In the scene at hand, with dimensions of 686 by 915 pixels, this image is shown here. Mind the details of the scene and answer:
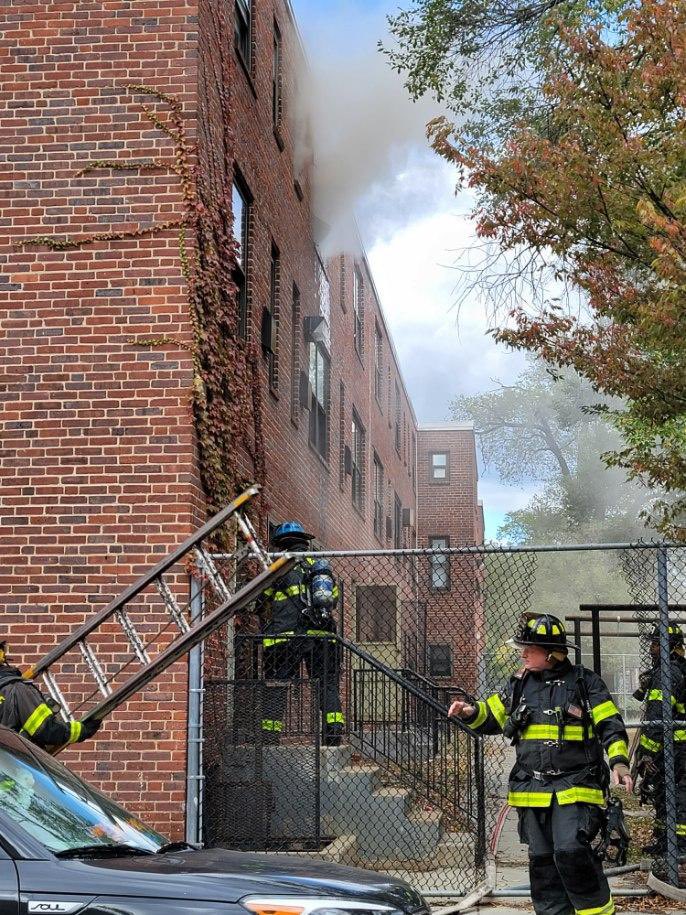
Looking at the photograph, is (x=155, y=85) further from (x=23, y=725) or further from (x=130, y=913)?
(x=130, y=913)

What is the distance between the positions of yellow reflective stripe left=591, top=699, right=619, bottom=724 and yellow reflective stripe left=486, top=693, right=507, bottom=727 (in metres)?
0.51

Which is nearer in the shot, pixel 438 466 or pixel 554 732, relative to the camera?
pixel 554 732

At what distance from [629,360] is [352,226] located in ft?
37.8

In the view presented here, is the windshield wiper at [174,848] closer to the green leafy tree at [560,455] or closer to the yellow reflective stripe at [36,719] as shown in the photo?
the yellow reflective stripe at [36,719]

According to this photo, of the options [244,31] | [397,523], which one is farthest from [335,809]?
[397,523]

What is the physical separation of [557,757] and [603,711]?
1.07 ft

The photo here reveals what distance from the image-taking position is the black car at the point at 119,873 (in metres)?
3.25

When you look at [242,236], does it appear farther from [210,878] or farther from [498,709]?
[210,878]

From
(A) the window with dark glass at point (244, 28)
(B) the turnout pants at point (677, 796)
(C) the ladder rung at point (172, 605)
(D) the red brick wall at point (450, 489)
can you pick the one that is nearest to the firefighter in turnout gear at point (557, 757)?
(C) the ladder rung at point (172, 605)

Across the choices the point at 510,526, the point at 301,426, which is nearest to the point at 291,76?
the point at 301,426

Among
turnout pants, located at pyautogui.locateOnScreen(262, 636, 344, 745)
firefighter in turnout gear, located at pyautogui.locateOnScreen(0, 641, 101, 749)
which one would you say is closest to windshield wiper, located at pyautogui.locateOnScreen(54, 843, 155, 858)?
firefighter in turnout gear, located at pyautogui.locateOnScreen(0, 641, 101, 749)

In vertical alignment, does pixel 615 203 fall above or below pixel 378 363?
below

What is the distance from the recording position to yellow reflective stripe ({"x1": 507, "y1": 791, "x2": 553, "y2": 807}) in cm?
571

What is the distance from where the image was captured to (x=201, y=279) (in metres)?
9.03
